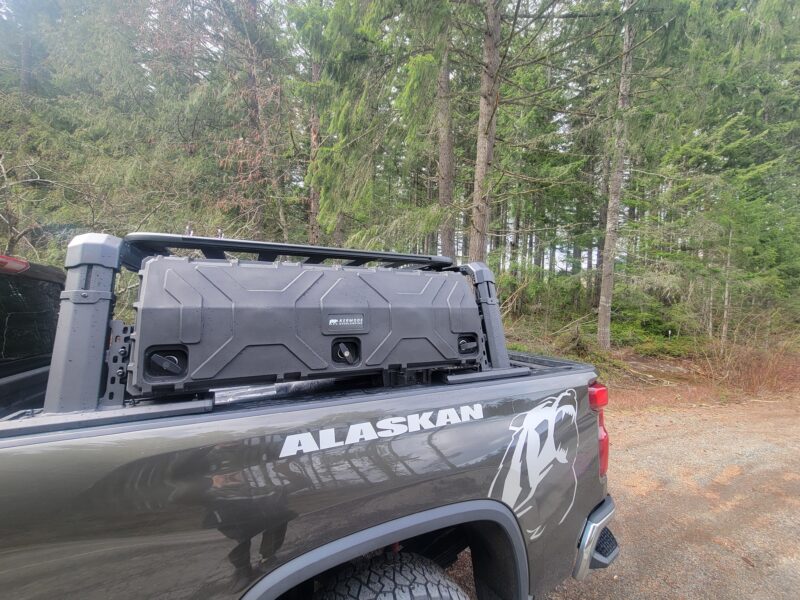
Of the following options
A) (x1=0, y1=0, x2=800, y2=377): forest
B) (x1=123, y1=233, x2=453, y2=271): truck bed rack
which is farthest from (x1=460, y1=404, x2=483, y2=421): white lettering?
(x1=0, y1=0, x2=800, y2=377): forest

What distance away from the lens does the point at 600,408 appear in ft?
6.46

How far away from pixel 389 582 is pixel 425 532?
0.21m

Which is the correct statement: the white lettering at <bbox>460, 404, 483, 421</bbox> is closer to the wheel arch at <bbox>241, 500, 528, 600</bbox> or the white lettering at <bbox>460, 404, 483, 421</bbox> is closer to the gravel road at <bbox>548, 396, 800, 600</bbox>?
the wheel arch at <bbox>241, 500, 528, 600</bbox>

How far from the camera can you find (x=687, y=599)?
7.78 ft

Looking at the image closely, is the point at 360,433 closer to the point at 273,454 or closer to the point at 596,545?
the point at 273,454

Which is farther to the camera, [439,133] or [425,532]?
[439,133]

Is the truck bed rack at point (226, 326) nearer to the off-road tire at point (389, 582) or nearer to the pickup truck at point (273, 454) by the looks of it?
the pickup truck at point (273, 454)

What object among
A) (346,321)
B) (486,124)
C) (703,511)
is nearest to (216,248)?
(346,321)

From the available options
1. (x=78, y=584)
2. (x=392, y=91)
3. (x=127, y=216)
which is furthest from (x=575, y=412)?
(x=127, y=216)

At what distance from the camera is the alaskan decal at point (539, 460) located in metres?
1.55

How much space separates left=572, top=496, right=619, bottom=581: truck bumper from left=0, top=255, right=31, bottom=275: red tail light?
296 cm

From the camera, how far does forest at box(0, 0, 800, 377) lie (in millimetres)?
6113

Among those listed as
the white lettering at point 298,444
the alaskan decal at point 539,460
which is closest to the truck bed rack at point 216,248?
the white lettering at point 298,444

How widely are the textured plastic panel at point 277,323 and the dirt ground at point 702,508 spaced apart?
1.97m
